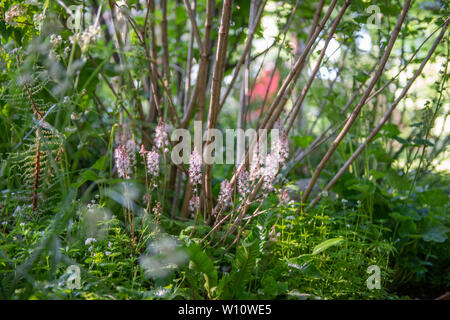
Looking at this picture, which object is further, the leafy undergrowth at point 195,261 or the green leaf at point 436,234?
the green leaf at point 436,234

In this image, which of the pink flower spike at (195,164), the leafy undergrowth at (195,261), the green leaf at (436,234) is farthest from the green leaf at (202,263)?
the green leaf at (436,234)

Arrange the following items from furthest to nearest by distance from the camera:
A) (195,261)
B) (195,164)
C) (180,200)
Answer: (180,200) → (195,164) → (195,261)

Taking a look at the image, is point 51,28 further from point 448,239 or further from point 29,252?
point 448,239

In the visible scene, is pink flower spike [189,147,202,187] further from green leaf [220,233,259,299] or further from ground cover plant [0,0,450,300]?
green leaf [220,233,259,299]

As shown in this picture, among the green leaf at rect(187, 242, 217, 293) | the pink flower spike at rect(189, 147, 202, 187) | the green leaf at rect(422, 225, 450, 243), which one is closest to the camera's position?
the green leaf at rect(187, 242, 217, 293)

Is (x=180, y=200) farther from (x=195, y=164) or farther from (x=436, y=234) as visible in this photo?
(x=436, y=234)

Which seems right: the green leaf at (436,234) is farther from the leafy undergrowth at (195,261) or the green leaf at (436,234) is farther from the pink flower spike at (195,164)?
the pink flower spike at (195,164)

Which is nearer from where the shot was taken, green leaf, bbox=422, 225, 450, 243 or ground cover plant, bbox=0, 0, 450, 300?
ground cover plant, bbox=0, 0, 450, 300

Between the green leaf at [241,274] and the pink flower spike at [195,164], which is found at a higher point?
the pink flower spike at [195,164]

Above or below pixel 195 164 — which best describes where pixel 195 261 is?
below

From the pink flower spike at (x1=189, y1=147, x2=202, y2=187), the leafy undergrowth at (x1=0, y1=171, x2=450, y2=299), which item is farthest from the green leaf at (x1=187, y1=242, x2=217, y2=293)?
the pink flower spike at (x1=189, y1=147, x2=202, y2=187)

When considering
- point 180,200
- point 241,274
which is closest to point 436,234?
point 241,274
